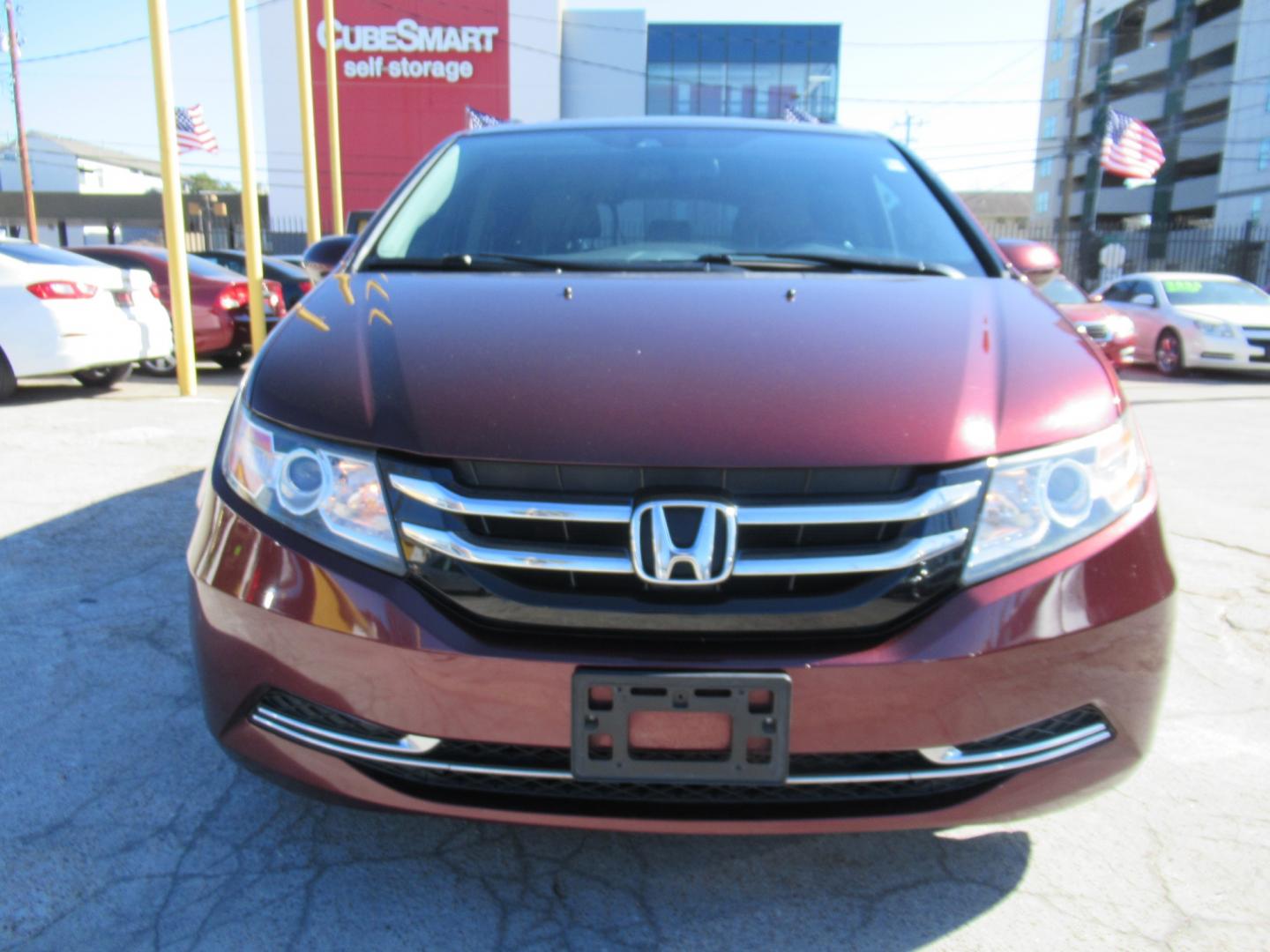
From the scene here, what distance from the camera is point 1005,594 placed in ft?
5.05

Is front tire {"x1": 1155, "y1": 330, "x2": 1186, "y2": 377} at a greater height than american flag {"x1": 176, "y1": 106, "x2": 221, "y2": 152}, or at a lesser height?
lesser

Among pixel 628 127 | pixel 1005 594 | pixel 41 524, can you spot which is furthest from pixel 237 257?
pixel 1005 594

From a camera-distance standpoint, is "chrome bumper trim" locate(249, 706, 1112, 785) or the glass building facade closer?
"chrome bumper trim" locate(249, 706, 1112, 785)

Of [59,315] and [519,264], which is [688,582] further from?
[59,315]

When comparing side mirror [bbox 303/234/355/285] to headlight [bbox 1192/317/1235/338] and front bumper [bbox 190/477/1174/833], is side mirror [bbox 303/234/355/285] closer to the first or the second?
front bumper [bbox 190/477/1174/833]

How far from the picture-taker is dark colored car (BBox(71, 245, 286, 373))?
9938 mm

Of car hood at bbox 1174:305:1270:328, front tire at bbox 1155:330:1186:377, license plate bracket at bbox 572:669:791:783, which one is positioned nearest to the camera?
license plate bracket at bbox 572:669:791:783

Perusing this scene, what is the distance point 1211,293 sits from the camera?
13.5 metres

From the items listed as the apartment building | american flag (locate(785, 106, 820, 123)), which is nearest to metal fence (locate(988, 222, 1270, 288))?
the apartment building

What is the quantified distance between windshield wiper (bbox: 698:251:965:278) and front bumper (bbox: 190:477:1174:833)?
2.92ft

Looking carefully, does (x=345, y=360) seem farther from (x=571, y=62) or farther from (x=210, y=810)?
(x=571, y=62)

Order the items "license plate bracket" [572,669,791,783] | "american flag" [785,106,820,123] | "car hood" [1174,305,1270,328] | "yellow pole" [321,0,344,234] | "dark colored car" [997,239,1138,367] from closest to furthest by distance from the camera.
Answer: "license plate bracket" [572,669,791,783]
"american flag" [785,106,820,123]
"dark colored car" [997,239,1138,367]
"yellow pole" [321,0,344,234]
"car hood" [1174,305,1270,328]

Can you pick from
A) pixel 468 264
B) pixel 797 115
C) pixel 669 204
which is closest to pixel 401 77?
pixel 797 115

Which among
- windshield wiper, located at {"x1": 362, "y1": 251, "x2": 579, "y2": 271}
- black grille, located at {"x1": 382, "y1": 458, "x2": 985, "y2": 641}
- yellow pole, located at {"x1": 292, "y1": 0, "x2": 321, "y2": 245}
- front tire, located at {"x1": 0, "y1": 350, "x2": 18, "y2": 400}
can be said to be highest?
yellow pole, located at {"x1": 292, "y1": 0, "x2": 321, "y2": 245}
